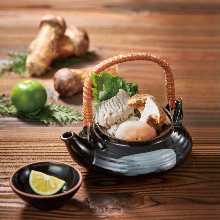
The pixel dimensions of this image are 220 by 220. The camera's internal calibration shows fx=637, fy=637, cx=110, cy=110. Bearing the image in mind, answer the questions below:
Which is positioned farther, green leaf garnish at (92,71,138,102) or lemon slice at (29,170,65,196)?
green leaf garnish at (92,71,138,102)

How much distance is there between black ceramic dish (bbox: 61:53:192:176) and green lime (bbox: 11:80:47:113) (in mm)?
388

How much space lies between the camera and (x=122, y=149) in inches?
62.0

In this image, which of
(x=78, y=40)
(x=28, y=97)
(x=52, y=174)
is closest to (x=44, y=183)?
(x=52, y=174)

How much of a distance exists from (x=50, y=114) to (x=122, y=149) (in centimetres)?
52

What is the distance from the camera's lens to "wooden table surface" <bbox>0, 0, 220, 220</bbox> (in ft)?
4.99

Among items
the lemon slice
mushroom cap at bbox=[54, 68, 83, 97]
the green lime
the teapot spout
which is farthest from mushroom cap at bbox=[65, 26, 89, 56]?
the lemon slice

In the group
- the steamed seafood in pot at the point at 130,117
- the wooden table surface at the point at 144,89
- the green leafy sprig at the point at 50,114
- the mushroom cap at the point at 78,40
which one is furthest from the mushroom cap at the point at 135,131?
the mushroom cap at the point at 78,40

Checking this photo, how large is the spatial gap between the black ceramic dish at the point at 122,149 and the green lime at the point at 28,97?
1.27 ft

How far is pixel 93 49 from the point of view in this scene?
8.56 ft

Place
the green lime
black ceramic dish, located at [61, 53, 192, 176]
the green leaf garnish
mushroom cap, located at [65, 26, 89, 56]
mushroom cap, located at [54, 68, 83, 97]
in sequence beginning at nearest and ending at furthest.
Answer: black ceramic dish, located at [61, 53, 192, 176] → the green leaf garnish → the green lime → mushroom cap, located at [54, 68, 83, 97] → mushroom cap, located at [65, 26, 89, 56]

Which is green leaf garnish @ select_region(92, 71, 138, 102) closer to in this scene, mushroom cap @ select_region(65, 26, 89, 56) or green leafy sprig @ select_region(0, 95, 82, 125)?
green leafy sprig @ select_region(0, 95, 82, 125)

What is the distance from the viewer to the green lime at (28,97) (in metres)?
2.00

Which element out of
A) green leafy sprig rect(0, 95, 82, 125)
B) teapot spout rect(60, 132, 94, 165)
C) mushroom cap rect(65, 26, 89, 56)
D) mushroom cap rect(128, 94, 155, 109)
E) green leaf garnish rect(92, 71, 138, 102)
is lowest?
green leafy sprig rect(0, 95, 82, 125)

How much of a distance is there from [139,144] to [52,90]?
73cm
